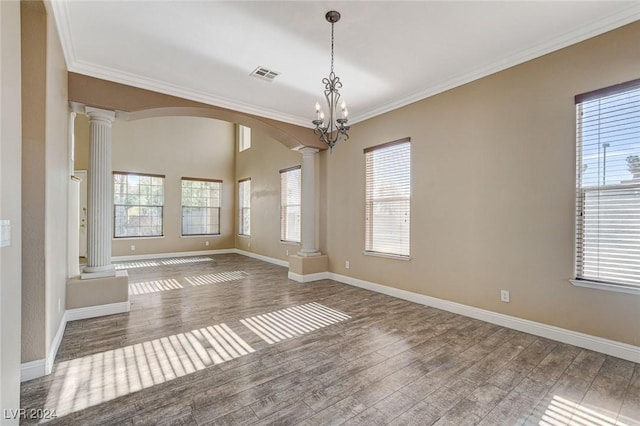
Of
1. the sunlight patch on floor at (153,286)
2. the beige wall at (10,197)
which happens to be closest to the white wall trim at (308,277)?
the sunlight patch on floor at (153,286)

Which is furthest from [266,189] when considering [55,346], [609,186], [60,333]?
[609,186]

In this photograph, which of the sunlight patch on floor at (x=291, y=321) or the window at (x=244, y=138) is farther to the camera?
the window at (x=244, y=138)

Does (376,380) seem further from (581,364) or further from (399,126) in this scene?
(399,126)

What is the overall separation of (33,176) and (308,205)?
4.12 meters

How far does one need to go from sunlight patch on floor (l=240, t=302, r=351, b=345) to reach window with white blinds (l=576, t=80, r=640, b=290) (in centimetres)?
258

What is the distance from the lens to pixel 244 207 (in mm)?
9258

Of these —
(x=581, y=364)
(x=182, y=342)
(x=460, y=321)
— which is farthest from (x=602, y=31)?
(x=182, y=342)

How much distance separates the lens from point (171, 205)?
847 cm

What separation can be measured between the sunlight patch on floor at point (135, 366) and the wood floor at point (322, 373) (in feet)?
0.04

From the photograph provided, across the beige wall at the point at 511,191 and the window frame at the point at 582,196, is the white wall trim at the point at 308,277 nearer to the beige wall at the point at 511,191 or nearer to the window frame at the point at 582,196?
the beige wall at the point at 511,191

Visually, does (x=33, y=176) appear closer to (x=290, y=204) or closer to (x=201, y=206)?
(x=290, y=204)

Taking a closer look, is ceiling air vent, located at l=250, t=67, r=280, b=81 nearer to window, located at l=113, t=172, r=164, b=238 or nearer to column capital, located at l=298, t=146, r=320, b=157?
→ column capital, located at l=298, t=146, r=320, b=157

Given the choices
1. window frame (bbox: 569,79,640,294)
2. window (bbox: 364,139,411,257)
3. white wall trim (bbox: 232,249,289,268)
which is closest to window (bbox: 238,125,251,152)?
white wall trim (bbox: 232,249,289,268)

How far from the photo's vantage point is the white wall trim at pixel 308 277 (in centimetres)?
554
